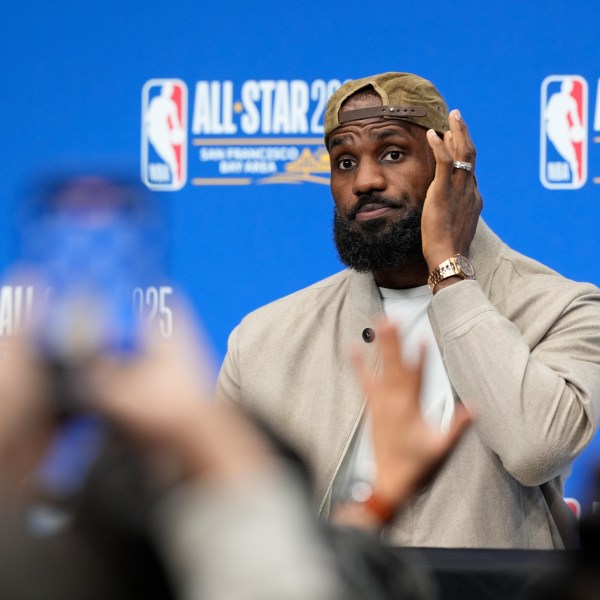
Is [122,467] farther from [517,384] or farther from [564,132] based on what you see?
[564,132]

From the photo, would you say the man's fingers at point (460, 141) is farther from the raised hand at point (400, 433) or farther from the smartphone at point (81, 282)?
the smartphone at point (81, 282)

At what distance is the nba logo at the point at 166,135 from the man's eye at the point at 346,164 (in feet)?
3.22

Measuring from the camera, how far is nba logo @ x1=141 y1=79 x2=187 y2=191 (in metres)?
3.07

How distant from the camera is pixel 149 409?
21.1 inches

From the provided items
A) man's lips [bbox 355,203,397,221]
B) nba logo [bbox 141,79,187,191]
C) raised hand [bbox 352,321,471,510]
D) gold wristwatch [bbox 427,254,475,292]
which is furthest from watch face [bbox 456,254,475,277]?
nba logo [bbox 141,79,187,191]

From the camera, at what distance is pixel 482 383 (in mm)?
1790

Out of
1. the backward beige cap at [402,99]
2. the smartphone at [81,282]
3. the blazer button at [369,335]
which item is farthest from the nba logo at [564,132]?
the smartphone at [81,282]

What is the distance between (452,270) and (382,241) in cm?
23

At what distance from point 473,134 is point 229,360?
1.18 meters

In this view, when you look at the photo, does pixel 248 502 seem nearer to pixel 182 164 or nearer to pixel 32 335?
pixel 32 335

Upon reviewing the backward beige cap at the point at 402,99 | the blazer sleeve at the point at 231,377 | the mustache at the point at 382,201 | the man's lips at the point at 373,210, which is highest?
the backward beige cap at the point at 402,99

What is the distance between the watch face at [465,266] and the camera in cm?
191

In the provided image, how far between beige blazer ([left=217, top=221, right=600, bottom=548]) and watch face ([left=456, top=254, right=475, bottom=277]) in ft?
0.16

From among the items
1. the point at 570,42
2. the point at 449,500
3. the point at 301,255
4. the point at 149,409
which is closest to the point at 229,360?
the point at 449,500
